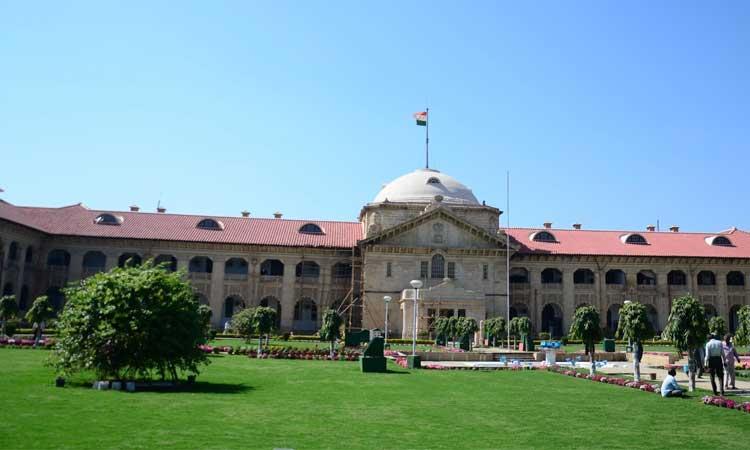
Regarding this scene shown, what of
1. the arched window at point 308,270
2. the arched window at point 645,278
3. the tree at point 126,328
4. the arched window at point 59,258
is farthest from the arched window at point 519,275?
the tree at point 126,328

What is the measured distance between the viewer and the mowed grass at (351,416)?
36.2 ft

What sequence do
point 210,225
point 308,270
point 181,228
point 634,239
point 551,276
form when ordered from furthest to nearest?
1. point 634,239
2. point 551,276
3. point 210,225
4. point 308,270
5. point 181,228

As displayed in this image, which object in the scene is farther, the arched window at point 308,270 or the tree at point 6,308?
the arched window at point 308,270

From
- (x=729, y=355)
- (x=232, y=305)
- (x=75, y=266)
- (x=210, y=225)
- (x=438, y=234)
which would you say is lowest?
(x=729, y=355)

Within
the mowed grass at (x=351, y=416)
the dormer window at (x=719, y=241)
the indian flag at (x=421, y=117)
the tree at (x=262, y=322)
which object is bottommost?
the mowed grass at (x=351, y=416)

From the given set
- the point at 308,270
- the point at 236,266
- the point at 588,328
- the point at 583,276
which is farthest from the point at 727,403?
the point at 236,266

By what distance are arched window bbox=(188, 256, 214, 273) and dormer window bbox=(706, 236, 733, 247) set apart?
170 ft

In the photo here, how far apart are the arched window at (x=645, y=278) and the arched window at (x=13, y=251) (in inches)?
2310

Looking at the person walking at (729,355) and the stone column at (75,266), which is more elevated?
the stone column at (75,266)

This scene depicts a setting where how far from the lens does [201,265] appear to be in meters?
61.0

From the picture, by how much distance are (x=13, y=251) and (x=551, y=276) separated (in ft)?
164

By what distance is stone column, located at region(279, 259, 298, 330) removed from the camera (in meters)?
59.3

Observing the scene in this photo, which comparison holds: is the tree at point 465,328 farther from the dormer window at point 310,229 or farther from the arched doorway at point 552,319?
the dormer window at point 310,229

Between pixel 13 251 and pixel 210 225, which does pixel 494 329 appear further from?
pixel 13 251
